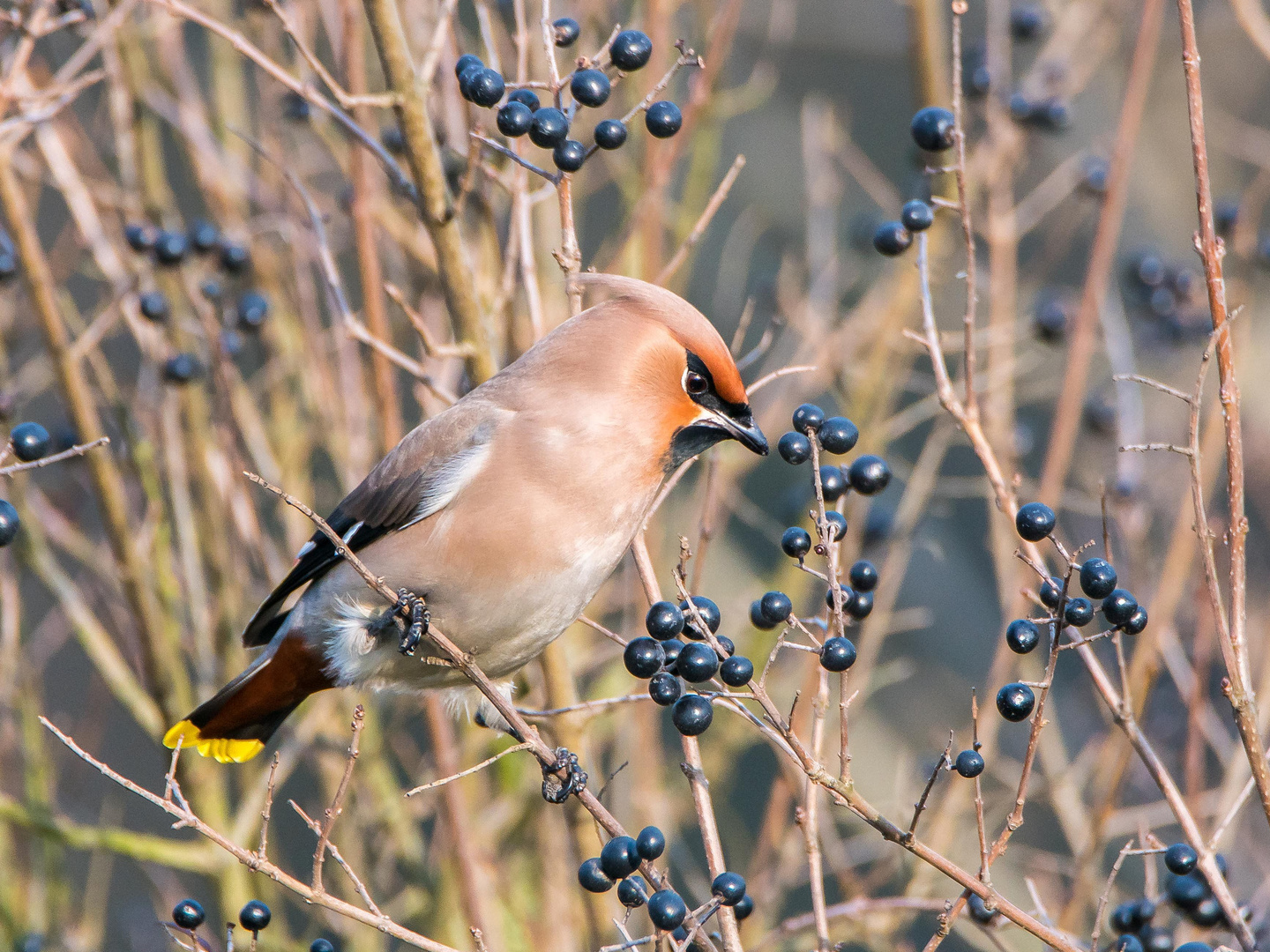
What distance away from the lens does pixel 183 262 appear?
143 inches

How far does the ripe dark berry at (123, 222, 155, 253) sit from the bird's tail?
3.85 feet

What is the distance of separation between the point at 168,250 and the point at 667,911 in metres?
2.42

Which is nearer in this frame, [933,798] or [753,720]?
[753,720]

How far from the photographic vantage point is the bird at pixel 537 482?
2.75 meters

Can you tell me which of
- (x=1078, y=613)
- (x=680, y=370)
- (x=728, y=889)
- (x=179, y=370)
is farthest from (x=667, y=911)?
(x=179, y=370)

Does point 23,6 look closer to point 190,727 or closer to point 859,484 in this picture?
point 190,727

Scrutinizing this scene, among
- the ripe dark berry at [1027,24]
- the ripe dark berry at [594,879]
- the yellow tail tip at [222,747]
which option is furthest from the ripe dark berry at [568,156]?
the ripe dark berry at [1027,24]

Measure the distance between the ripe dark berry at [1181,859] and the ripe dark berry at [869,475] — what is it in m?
0.81

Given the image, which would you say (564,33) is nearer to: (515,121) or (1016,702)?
(515,121)

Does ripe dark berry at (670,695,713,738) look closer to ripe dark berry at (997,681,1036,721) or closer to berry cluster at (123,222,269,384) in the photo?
ripe dark berry at (997,681,1036,721)

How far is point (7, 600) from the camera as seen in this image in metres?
3.68

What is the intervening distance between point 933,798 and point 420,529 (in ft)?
7.30

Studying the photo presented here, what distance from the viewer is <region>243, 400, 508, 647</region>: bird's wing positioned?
2938mm

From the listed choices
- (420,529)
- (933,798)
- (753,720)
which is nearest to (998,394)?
(933,798)
